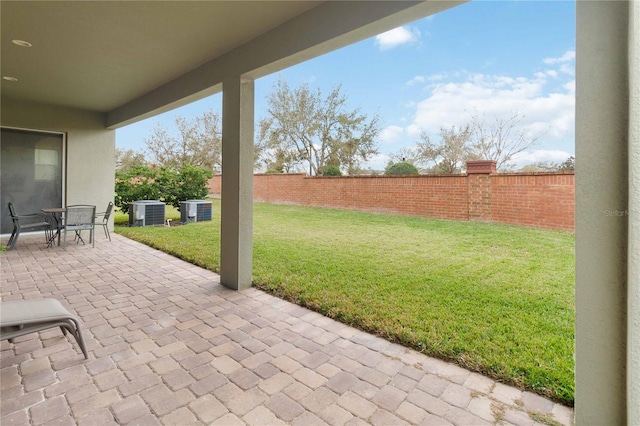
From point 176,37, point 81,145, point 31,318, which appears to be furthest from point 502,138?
point 31,318

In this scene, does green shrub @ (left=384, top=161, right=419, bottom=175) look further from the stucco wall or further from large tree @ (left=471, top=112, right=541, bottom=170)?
the stucco wall

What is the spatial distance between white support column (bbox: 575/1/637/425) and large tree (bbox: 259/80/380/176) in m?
16.9

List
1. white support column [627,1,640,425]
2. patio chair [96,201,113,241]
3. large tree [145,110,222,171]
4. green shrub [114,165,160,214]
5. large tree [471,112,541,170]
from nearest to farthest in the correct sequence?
white support column [627,1,640,425]
patio chair [96,201,113,241]
green shrub [114,165,160,214]
large tree [471,112,541,170]
large tree [145,110,222,171]

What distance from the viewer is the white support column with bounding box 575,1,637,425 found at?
145 cm

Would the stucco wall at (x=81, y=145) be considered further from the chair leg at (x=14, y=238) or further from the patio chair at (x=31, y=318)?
the patio chair at (x=31, y=318)

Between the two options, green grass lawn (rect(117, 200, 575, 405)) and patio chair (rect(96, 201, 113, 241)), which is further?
patio chair (rect(96, 201, 113, 241))

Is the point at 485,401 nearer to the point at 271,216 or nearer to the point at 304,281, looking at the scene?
the point at 304,281

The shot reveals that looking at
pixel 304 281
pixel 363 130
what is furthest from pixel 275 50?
pixel 363 130

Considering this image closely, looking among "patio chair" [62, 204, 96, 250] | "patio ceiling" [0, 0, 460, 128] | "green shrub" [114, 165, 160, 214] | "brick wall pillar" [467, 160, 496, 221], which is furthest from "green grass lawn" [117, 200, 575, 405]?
"patio ceiling" [0, 0, 460, 128]

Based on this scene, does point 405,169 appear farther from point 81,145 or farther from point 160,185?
point 81,145

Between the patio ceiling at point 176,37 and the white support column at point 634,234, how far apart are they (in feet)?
4.95

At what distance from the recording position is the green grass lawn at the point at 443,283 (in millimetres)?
2492

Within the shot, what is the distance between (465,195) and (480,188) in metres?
0.45

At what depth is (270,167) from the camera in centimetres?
2036
